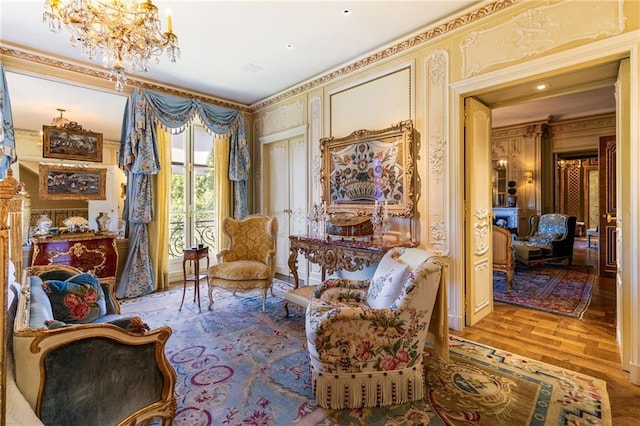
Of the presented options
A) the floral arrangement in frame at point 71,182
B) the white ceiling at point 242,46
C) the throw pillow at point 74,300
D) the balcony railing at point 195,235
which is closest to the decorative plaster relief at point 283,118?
the white ceiling at point 242,46

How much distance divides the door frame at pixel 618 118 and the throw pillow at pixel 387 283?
108cm

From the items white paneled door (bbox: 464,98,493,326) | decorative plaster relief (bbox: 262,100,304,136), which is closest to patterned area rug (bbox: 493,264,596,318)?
white paneled door (bbox: 464,98,493,326)

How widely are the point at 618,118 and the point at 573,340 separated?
6.24 ft

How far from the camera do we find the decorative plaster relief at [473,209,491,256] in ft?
10.4

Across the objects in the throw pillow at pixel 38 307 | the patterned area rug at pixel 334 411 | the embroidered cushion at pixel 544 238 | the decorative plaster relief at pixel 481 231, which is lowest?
the patterned area rug at pixel 334 411

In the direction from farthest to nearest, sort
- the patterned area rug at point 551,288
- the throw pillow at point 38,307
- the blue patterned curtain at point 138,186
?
the blue patterned curtain at point 138,186 < the patterned area rug at point 551,288 < the throw pillow at point 38,307

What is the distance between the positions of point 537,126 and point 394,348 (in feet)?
23.2

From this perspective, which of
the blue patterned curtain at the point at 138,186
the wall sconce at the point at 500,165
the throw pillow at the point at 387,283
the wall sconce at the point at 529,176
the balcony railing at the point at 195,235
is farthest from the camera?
the wall sconce at the point at 500,165

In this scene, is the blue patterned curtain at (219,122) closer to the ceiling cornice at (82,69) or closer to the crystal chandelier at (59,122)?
the ceiling cornice at (82,69)

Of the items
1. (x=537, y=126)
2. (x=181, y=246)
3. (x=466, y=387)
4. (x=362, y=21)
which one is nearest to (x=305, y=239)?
(x=466, y=387)

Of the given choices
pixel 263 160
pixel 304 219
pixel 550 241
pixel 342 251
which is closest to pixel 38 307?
pixel 342 251

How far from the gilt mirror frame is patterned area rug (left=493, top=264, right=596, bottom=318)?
203 cm

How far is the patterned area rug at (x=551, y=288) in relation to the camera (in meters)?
3.61

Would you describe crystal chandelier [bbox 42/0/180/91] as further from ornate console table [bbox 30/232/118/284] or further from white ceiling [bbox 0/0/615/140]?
ornate console table [bbox 30/232/118/284]
